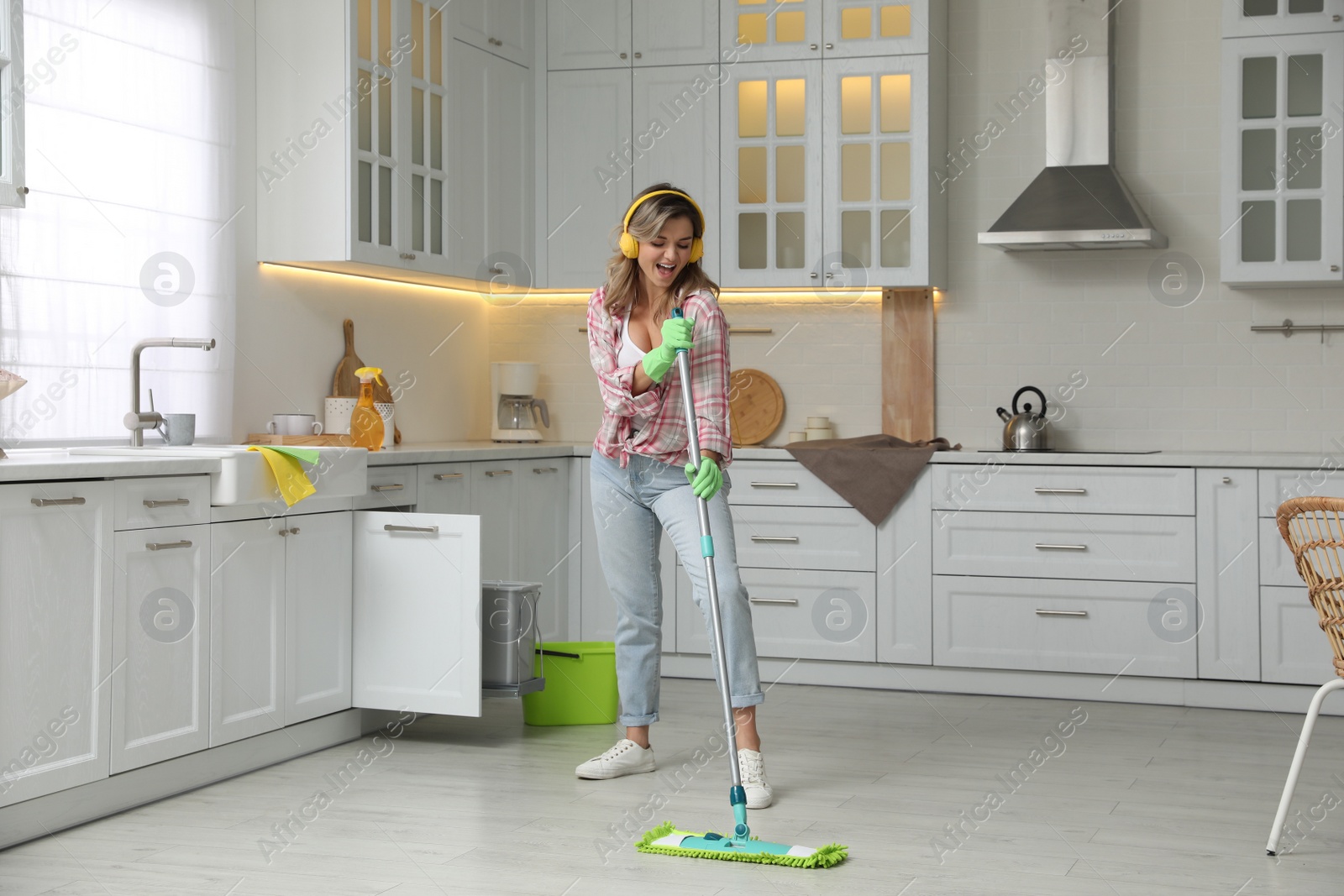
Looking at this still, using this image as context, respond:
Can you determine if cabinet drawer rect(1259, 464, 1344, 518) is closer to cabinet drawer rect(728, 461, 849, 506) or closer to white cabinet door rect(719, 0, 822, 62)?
cabinet drawer rect(728, 461, 849, 506)

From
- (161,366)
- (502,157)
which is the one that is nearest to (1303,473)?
(502,157)

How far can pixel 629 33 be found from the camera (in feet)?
17.4

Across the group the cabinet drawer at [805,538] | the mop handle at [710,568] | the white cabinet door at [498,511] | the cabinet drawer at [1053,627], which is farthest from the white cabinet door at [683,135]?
the mop handle at [710,568]

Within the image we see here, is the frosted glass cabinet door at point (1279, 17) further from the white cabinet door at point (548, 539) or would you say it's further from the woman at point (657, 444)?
the white cabinet door at point (548, 539)

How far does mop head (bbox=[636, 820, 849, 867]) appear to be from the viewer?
2.70 m

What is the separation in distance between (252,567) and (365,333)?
164cm

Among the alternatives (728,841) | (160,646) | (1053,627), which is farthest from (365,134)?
(1053,627)

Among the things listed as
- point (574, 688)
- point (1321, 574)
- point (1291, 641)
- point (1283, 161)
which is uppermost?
point (1283, 161)

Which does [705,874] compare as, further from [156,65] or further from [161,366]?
[156,65]

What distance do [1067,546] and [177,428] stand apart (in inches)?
107

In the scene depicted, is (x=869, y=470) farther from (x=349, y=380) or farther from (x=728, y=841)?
(x=728, y=841)

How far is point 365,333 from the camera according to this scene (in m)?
4.91

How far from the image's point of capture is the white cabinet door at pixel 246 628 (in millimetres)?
3309

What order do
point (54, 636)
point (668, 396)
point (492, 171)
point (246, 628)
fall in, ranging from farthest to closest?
point (492, 171), point (246, 628), point (668, 396), point (54, 636)
